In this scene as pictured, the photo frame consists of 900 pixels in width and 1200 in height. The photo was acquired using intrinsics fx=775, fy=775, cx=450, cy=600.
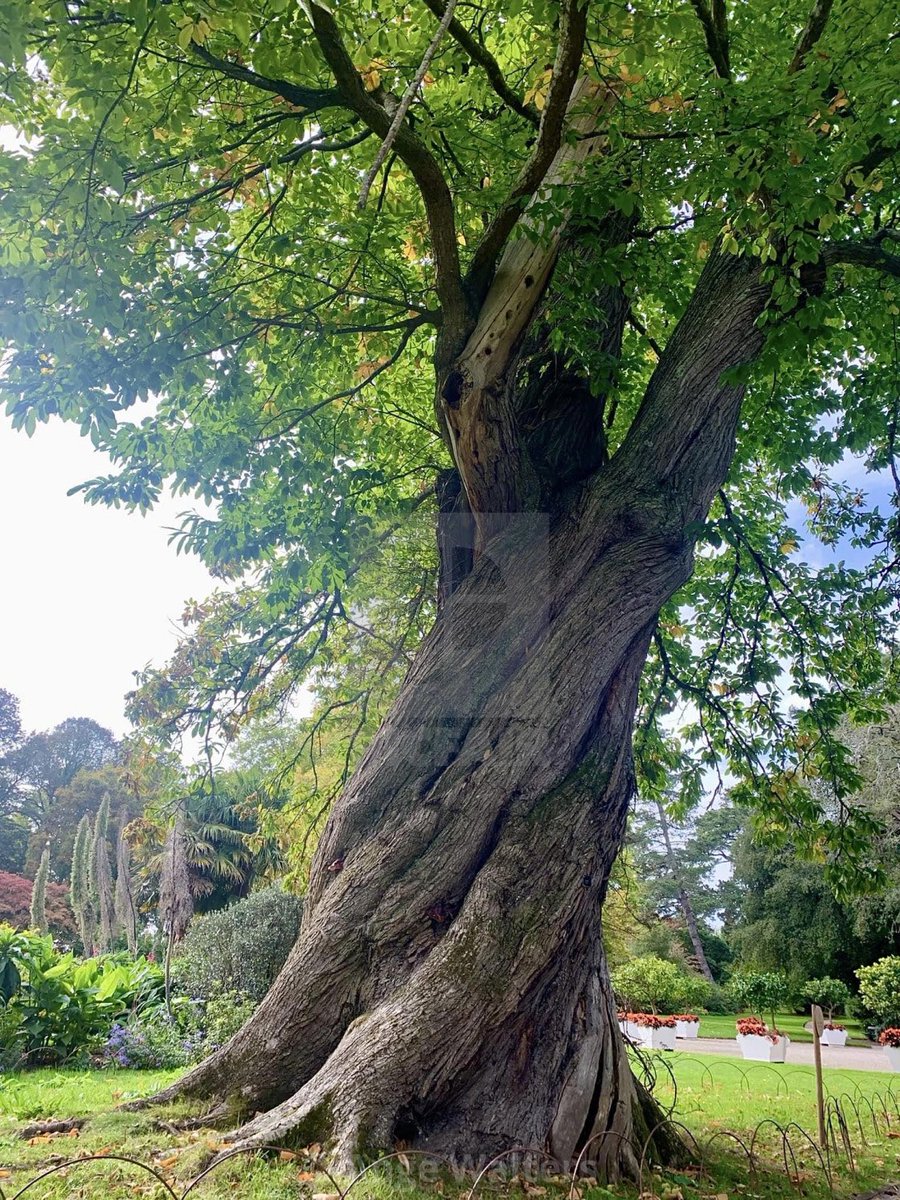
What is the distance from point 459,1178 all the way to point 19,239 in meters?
4.71

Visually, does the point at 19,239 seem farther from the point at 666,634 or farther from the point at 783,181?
the point at 666,634

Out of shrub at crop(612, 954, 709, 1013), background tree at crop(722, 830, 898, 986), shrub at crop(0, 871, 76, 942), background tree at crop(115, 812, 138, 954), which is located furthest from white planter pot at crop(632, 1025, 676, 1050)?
shrub at crop(0, 871, 76, 942)

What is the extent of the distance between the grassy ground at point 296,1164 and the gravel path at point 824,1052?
487 centimetres

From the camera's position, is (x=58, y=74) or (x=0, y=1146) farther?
(x=58, y=74)

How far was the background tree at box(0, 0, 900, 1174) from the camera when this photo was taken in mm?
3580

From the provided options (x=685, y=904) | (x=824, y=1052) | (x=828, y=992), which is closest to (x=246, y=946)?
(x=824, y=1052)

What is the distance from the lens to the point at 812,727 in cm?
748

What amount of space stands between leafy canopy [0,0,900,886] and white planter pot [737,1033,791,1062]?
19.4ft

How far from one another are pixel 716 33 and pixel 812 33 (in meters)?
0.54

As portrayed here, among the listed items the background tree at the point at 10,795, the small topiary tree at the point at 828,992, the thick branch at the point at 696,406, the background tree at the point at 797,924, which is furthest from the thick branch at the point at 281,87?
the background tree at the point at 10,795

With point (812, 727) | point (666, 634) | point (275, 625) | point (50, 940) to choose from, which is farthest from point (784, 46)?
point (50, 940)

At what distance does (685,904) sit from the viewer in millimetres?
31641

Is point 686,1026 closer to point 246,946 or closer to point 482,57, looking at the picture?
point 246,946

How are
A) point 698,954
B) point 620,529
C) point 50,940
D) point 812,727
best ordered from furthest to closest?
1. point 698,954
2. point 50,940
3. point 812,727
4. point 620,529
